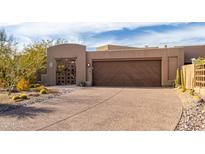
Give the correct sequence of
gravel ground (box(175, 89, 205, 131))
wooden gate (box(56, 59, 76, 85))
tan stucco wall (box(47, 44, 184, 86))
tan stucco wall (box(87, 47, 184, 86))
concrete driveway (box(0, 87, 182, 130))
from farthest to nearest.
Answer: wooden gate (box(56, 59, 76, 85))
tan stucco wall (box(47, 44, 184, 86))
tan stucco wall (box(87, 47, 184, 86))
concrete driveway (box(0, 87, 182, 130))
gravel ground (box(175, 89, 205, 131))

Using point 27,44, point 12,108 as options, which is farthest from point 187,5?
point 27,44

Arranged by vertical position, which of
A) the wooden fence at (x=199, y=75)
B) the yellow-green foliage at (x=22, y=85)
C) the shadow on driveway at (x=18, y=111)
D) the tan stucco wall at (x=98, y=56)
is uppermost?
the tan stucco wall at (x=98, y=56)

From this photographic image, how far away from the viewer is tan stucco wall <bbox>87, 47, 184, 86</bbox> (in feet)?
64.7

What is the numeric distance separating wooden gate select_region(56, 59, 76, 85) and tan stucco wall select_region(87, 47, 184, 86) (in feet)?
5.67

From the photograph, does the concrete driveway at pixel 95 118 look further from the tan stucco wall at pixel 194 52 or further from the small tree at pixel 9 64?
the tan stucco wall at pixel 194 52

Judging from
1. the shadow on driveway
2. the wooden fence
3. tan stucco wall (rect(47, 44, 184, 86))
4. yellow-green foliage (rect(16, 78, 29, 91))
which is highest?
tan stucco wall (rect(47, 44, 184, 86))

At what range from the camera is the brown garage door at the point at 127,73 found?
67.9ft

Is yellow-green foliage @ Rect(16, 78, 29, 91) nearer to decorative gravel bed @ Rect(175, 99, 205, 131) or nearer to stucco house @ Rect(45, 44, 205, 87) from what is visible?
stucco house @ Rect(45, 44, 205, 87)

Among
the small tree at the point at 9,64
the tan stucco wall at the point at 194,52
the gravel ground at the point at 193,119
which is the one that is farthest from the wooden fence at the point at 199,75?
the small tree at the point at 9,64

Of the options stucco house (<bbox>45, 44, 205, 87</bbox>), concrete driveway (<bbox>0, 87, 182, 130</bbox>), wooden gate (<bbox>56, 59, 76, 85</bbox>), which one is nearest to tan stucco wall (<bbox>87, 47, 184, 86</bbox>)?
stucco house (<bbox>45, 44, 205, 87</bbox>)

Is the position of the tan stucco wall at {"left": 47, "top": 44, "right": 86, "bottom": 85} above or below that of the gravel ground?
above

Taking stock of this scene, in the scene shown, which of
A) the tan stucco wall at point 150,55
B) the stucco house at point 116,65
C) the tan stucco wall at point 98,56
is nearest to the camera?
the tan stucco wall at point 150,55

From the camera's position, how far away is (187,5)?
7777mm
